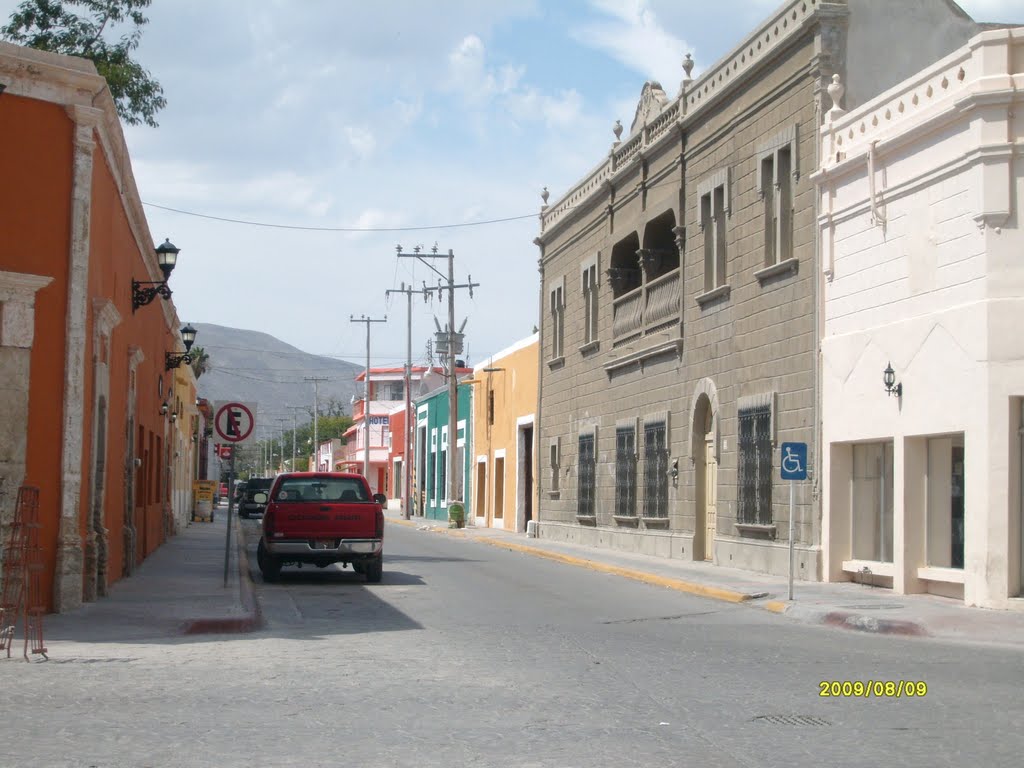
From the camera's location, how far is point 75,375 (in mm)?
15164

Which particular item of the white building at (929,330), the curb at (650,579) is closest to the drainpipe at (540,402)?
the curb at (650,579)

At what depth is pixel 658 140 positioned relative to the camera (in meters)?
30.1

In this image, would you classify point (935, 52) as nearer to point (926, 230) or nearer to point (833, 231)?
point (833, 231)

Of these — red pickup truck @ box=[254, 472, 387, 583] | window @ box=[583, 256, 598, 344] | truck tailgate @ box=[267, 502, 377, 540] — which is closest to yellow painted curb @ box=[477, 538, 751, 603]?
red pickup truck @ box=[254, 472, 387, 583]

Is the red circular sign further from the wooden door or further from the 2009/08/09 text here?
the 2009/08/09 text

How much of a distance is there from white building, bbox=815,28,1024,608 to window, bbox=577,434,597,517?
14.4 m

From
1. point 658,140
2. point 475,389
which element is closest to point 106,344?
point 658,140

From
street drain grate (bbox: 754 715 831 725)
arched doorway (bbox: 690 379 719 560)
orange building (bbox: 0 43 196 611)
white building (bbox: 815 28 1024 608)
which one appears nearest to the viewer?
street drain grate (bbox: 754 715 831 725)

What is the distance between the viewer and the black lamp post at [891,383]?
19.0m

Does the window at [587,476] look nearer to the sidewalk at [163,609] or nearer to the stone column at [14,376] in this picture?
the sidewalk at [163,609]

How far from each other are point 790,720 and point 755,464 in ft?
49.2

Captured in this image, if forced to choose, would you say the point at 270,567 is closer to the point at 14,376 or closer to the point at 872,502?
the point at 14,376

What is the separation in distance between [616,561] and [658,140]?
31.3ft

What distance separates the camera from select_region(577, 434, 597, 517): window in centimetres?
3528
